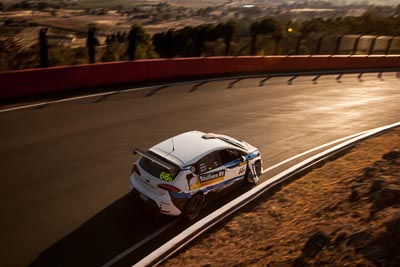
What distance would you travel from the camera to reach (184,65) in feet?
67.4

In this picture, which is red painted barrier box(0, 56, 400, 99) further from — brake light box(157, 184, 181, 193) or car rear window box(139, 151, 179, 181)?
brake light box(157, 184, 181, 193)

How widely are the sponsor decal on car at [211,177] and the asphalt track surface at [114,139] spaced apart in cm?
71

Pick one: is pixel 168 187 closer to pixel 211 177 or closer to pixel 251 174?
pixel 211 177

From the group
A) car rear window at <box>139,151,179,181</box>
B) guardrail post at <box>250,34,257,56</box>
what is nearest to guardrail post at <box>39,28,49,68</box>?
car rear window at <box>139,151,179,181</box>

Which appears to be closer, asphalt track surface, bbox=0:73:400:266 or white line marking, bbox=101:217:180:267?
white line marking, bbox=101:217:180:267

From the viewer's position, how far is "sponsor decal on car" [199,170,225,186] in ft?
28.9

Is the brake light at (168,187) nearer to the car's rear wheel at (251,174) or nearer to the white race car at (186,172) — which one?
the white race car at (186,172)

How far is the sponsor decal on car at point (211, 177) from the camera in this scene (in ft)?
28.9

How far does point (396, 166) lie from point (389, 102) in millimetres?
11574

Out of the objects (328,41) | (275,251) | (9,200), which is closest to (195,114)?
(9,200)

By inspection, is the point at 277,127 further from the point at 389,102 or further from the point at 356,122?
the point at 389,102

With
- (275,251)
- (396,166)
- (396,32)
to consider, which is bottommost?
(396,32)

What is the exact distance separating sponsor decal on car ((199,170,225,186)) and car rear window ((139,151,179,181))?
70 cm

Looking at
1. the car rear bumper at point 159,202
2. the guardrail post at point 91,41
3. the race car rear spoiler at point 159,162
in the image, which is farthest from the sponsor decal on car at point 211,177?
the guardrail post at point 91,41
